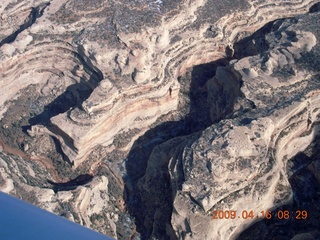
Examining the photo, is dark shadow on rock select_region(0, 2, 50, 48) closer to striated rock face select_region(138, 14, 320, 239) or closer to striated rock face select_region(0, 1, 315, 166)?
striated rock face select_region(0, 1, 315, 166)

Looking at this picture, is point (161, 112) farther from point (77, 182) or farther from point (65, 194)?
point (65, 194)

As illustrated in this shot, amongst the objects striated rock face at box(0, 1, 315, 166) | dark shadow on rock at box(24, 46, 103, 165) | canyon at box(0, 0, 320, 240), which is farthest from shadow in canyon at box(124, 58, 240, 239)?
dark shadow on rock at box(24, 46, 103, 165)

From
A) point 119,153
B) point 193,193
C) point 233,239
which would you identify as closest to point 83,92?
point 119,153

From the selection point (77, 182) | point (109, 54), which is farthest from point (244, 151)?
point (109, 54)

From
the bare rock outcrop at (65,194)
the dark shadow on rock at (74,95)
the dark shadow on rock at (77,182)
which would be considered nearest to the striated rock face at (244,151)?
the bare rock outcrop at (65,194)

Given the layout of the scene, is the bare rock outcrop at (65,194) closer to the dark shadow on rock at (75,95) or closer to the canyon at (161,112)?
the canyon at (161,112)

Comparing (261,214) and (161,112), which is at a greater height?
(161,112)
